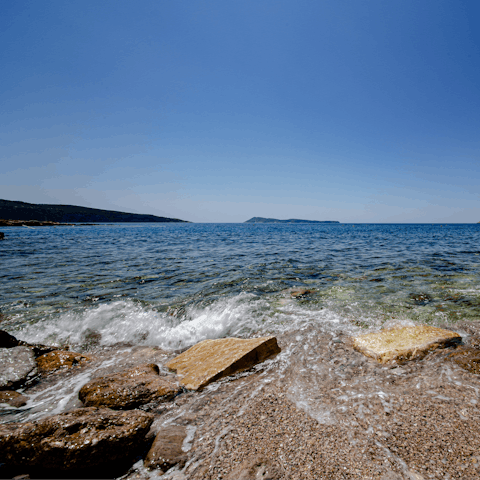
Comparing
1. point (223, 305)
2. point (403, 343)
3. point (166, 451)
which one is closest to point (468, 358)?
point (403, 343)

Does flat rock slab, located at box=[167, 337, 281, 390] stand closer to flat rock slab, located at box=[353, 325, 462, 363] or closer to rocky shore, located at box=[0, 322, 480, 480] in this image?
rocky shore, located at box=[0, 322, 480, 480]

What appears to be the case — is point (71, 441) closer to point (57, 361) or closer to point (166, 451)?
point (166, 451)

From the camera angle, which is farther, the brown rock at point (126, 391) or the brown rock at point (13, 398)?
the brown rock at point (13, 398)

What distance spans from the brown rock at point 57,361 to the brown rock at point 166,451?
10.7 ft

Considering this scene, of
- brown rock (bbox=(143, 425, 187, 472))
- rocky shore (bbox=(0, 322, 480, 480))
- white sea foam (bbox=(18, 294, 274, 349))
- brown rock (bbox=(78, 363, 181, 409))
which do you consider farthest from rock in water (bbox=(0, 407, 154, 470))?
white sea foam (bbox=(18, 294, 274, 349))

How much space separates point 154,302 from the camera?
8.59m

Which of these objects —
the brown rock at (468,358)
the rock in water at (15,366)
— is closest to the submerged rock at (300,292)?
the brown rock at (468,358)

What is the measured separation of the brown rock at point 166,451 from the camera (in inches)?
111

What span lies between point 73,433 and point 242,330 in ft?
14.5

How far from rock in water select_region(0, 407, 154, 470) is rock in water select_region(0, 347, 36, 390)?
2138mm

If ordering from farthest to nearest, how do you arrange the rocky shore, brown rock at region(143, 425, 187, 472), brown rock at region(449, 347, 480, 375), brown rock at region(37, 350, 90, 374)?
brown rock at region(37, 350, 90, 374) < brown rock at region(449, 347, 480, 375) < brown rock at region(143, 425, 187, 472) < the rocky shore

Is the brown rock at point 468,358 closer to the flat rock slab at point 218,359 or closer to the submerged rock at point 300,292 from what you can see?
the flat rock slab at point 218,359

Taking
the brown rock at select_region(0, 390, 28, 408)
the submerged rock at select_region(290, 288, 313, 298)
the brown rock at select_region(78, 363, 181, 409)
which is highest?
the submerged rock at select_region(290, 288, 313, 298)

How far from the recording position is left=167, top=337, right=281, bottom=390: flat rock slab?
4496 mm
